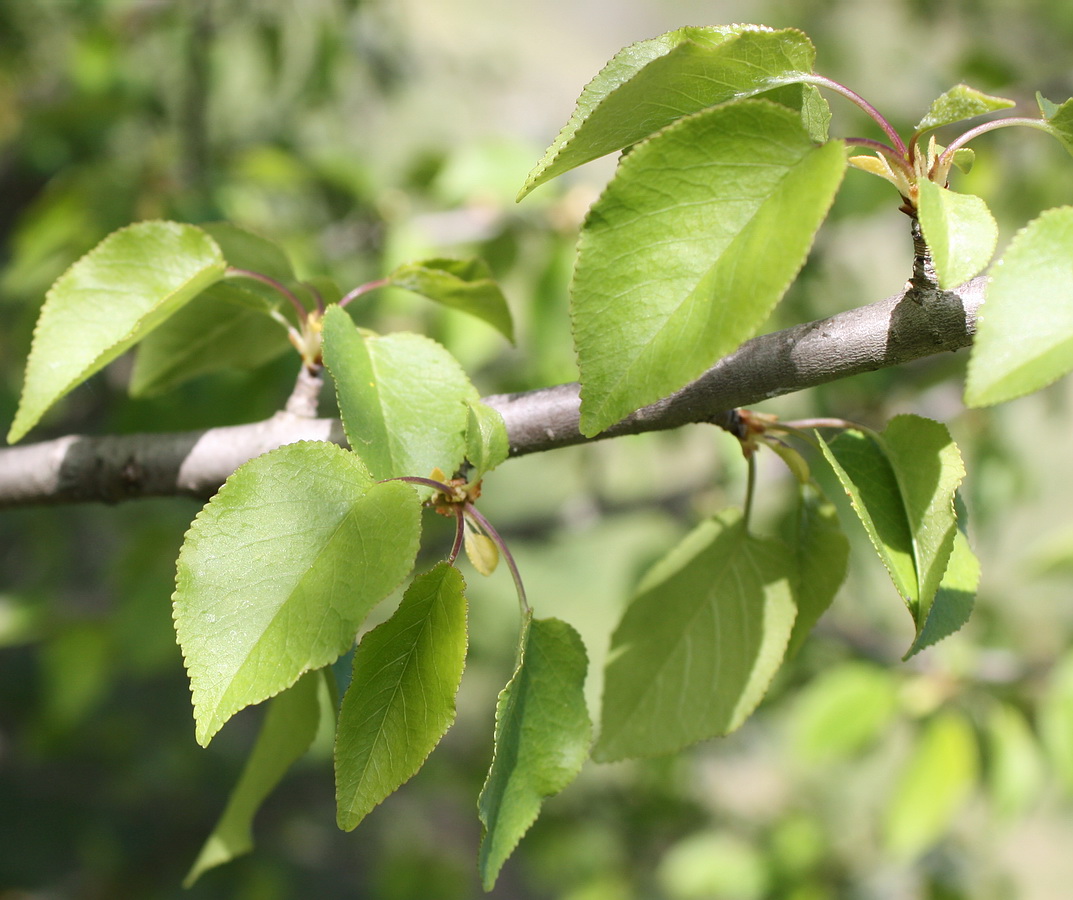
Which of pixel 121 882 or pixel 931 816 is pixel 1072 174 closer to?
pixel 931 816

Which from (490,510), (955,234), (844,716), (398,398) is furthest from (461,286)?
(490,510)

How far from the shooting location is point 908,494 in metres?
0.25

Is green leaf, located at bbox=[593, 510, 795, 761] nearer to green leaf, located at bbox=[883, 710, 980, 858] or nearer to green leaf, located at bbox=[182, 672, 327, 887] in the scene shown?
green leaf, located at bbox=[182, 672, 327, 887]

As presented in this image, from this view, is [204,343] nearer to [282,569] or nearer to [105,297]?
[105,297]

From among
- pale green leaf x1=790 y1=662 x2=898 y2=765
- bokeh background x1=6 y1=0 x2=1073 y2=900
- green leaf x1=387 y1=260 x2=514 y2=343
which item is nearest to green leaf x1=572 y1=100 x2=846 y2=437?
green leaf x1=387 y1=260 x2=514 y2=343

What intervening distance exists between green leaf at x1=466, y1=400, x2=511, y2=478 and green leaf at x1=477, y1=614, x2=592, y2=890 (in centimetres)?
5

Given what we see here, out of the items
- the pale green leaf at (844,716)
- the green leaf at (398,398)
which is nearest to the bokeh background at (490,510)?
the pale green leaf at (844,716)

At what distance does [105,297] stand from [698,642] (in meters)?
0.24

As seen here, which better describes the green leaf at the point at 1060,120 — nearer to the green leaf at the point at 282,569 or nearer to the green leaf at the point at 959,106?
the green leaf at the point at 959,106

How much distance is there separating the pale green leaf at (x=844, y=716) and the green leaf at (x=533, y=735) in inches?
27.1

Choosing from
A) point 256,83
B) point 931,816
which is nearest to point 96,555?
point 256,83

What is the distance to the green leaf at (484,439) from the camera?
0.84ft

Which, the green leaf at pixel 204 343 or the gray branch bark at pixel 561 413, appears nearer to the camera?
the gray branch bark at pixel 561 413

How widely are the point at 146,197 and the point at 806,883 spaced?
3.83ft
